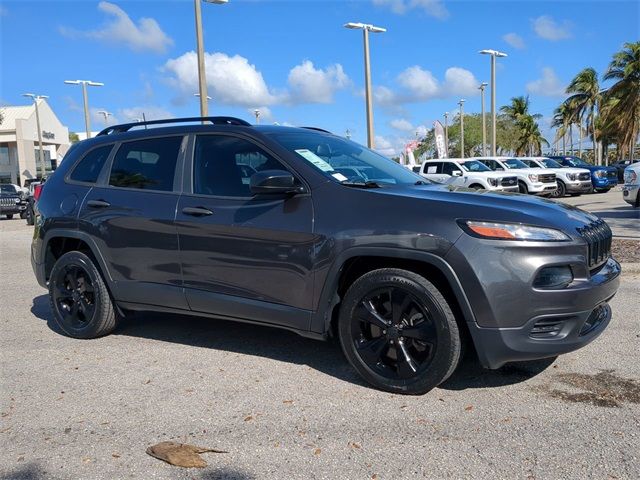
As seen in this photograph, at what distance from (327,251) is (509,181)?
61.9 feet

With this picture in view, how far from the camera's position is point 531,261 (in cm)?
348

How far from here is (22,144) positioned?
65.5 meters

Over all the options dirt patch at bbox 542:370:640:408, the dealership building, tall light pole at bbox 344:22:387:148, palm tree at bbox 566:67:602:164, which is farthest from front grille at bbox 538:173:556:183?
the dealership building

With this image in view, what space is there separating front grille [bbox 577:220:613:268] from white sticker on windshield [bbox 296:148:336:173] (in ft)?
5.68

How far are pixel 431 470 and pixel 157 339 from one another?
323 centimetres

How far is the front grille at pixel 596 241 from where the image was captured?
12.2 feet

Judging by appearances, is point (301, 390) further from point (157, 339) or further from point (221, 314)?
point (157, 339)

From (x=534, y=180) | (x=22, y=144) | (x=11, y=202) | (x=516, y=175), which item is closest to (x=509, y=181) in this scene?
(x=516, y=175)

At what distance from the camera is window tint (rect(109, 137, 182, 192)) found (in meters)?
4.88

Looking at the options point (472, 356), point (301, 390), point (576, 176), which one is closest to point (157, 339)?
point (301, 390)

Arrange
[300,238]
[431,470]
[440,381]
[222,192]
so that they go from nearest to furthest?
[431,470] < [440,381] < [300,238] < [222,192]

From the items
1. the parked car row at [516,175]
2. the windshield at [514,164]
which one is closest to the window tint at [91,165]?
the parked car row at [516,175]

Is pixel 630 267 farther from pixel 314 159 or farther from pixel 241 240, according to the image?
pixel 241 240

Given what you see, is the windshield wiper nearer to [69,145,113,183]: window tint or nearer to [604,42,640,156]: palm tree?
[69,145,113,183]: window tint
